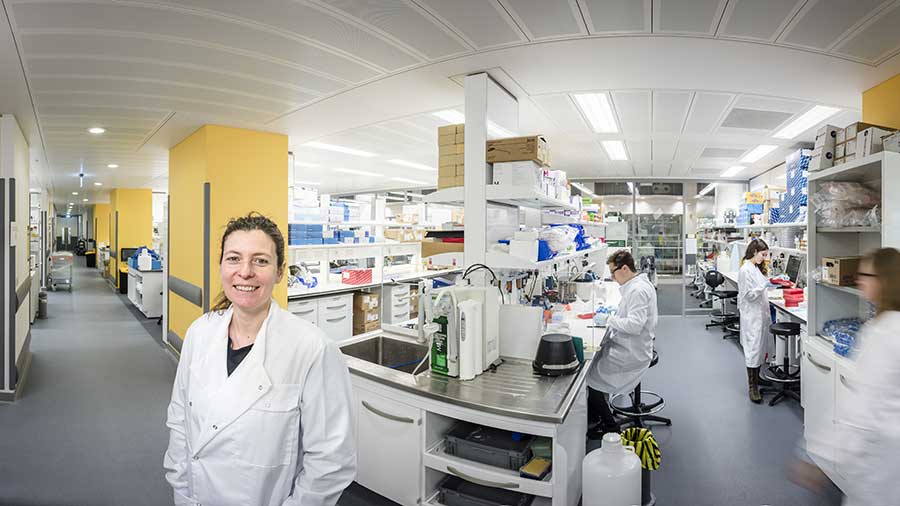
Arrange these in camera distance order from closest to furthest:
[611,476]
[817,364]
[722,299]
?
[611,476]
[817,364]
[722,299]

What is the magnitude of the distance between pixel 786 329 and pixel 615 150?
3000mm

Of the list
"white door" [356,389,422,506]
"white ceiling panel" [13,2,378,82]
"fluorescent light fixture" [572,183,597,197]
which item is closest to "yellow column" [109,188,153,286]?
"white ceiling panel" [13,2,378,82]

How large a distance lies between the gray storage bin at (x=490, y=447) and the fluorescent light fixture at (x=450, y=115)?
2.92 m

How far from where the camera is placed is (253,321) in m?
1.47

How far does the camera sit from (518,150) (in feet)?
9.57

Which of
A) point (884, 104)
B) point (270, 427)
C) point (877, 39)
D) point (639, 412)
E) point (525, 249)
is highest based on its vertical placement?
point (877, 39)

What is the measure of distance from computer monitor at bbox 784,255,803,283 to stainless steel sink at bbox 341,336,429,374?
18.6 ft

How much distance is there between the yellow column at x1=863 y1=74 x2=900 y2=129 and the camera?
3.13 meters

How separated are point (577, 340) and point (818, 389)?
66.5 inches

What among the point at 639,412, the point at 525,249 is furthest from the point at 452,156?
the point at 639,412

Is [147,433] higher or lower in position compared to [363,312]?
lower

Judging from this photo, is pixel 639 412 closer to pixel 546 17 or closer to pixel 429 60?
pixel 546 17

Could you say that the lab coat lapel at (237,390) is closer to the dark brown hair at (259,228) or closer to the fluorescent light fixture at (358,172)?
the dark brown hair at (259,228)

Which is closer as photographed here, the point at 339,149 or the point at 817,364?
the point at 817,364
